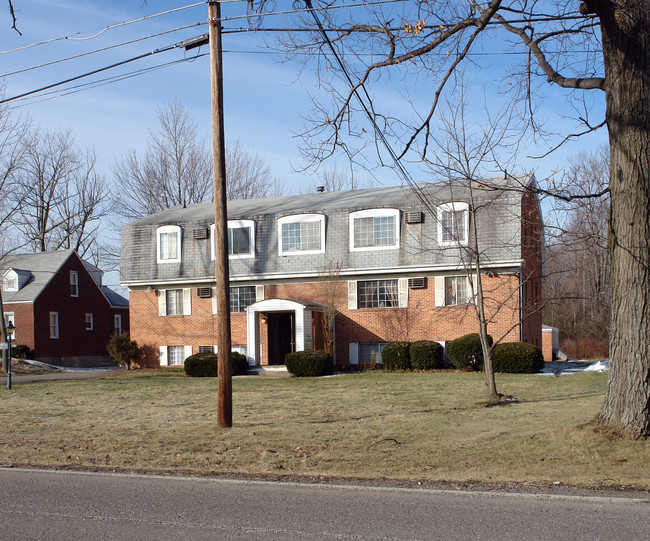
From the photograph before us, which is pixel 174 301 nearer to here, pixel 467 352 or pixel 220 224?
pixel 467 352

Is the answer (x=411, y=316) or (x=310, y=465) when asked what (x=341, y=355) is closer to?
(x=411, y=316)

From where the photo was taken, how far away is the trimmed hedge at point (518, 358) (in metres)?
22.6

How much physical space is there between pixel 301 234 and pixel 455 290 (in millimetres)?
6748

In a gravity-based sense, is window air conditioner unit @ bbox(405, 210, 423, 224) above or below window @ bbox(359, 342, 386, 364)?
above

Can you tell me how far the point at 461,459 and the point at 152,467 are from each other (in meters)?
4.05

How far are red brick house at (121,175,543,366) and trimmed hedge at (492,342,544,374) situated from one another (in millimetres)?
1619

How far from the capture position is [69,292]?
4153 centimetres

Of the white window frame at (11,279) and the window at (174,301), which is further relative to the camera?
the white window frame at (11,279)

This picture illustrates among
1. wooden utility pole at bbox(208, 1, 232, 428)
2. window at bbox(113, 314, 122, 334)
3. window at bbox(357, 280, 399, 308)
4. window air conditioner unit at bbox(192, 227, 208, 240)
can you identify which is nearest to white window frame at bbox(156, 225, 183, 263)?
window air conditioner unit at bbox(192, 227, 208, 240)

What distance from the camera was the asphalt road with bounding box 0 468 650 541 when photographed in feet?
18.4

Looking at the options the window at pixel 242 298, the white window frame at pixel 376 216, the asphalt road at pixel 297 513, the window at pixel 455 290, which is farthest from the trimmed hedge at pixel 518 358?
the asphalt road at pixel 297 513

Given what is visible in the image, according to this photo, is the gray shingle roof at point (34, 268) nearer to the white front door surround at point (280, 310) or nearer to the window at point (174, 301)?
the window at point (174, 301)

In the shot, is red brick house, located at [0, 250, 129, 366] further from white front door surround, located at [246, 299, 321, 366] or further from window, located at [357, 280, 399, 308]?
window, located at [357, 280, 399, 308]

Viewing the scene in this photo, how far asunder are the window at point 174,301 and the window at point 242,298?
2492mm
